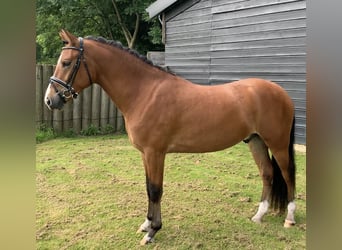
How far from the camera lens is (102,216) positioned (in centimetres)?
341

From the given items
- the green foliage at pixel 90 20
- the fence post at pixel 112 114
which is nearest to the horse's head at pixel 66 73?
the fence post at pixel 112 114

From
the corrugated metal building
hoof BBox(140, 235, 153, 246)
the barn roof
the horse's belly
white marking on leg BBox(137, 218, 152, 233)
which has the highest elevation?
the barn roof

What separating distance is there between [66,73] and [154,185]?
3.82ft

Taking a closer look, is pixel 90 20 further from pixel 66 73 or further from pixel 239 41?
pixel 66 73

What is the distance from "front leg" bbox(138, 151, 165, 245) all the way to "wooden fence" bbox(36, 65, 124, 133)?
4.90m

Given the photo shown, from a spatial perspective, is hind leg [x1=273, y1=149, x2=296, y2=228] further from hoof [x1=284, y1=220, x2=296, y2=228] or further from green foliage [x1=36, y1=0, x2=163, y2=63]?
green foliage [x1=36, y1=0, x2=163, y2=63]

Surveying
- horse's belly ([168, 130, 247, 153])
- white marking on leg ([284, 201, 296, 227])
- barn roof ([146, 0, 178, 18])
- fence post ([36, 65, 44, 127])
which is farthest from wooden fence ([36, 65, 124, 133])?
white marking on leg ([284, 201, 296, 227])

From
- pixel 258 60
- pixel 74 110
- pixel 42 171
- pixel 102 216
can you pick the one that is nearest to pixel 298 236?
pixel 102 216

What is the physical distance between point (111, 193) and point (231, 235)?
1.65 m

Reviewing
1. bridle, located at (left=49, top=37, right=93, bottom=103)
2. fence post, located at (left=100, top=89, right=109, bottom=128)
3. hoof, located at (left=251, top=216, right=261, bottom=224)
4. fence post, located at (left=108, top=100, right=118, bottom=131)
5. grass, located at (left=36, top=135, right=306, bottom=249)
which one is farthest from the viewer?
fence post, located at (left=108, top=100, right=118, bottom=131)

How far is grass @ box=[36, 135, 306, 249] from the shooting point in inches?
115

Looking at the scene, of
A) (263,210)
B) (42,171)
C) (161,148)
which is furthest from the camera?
(42,171)
